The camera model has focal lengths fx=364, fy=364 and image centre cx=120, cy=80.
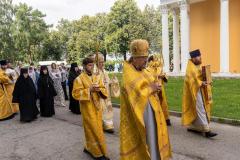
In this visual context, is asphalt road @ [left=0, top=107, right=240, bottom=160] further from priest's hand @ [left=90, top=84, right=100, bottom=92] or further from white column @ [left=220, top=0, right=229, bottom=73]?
white column @ [left=220, top=0, right=229, bottom=73]

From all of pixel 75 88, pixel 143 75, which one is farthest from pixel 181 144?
pixel 143 75

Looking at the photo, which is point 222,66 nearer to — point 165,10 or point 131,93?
point 165,10

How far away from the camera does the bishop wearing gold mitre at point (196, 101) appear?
870 cm

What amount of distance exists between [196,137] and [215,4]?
21.5 m

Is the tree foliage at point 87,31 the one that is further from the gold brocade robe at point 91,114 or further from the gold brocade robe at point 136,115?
the gold brocade robe at point 136,115

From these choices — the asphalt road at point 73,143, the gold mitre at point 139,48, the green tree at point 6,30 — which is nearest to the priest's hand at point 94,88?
the asphalt road at point 73,143

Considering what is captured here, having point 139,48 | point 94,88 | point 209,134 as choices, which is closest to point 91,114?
point 94,88

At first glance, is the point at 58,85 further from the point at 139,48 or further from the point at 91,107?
the point at 139,48

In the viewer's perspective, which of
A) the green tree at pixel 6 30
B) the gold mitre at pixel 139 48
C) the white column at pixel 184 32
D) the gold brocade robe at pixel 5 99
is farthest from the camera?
the green tree at pixel 6 30

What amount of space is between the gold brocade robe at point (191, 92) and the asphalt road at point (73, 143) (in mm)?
476

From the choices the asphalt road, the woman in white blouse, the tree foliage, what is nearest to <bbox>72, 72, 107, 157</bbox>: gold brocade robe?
the asphalt road

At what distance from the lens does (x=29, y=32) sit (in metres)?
69.4

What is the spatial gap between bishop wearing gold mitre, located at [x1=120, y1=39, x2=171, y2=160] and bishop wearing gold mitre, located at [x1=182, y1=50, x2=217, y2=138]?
3.84 m

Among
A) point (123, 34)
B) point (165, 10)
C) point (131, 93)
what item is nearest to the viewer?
point (131, 93)
